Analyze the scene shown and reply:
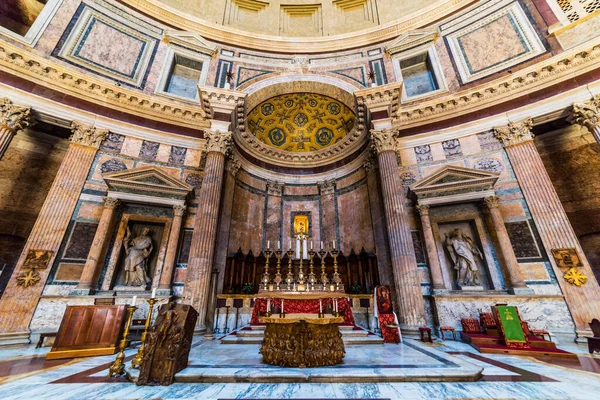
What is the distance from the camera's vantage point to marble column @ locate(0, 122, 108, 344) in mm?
6703

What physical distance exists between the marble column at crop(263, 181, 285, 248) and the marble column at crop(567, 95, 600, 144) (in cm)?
1169

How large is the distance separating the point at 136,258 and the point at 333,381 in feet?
26.0

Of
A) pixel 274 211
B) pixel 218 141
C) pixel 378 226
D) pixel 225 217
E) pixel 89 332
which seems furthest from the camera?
pixel 274 211

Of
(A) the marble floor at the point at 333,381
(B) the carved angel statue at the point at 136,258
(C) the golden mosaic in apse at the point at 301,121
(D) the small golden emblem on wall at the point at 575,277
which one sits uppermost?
(C) the golden mosaic in apse at the point at 301,121

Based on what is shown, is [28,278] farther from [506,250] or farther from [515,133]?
[515,133]

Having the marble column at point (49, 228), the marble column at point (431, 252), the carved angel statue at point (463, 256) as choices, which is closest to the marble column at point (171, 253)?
the marble column at point (49, 228)

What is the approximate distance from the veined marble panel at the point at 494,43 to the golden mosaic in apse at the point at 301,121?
215 inches

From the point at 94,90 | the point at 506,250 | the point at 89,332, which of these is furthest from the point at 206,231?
the point at 506,250

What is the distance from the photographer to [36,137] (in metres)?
10.0

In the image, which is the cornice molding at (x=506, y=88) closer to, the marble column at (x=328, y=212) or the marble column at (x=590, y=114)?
the marble column at (x=590, y=114)

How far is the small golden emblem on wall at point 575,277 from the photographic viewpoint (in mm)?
6855

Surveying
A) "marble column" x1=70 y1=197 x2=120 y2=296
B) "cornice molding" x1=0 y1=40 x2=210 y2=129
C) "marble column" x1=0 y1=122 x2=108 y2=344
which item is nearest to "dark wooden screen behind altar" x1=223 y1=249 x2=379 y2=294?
"marble column" x1=70 y1=197 x2=120 y2=296

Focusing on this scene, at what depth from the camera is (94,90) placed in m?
9.53

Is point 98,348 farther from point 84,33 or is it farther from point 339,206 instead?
point 84,33
